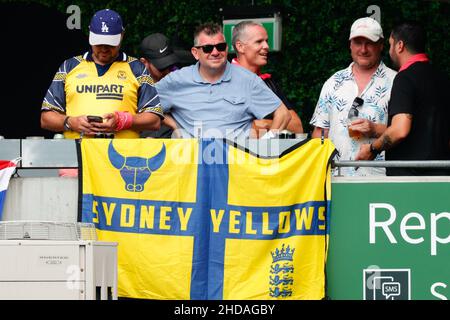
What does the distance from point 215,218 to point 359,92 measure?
6.02ft

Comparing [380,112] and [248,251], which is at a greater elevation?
[380,112]

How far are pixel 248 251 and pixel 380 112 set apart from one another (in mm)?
1785

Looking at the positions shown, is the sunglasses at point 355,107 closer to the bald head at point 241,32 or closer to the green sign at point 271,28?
the bald head at point 241,32

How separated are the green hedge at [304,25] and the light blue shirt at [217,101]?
3.40 m

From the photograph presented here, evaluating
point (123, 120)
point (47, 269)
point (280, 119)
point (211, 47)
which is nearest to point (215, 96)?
point (211, 47)

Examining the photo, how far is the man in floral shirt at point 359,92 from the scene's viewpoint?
36.8 feet

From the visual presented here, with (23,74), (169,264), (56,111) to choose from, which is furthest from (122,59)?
(23,74)

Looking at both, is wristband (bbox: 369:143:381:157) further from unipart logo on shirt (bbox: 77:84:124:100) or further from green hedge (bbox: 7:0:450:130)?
green hedge (bbox: 7:0:450:130)

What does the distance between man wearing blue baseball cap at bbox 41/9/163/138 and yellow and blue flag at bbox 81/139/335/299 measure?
2.06 feet

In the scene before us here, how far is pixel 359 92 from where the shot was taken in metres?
11.3

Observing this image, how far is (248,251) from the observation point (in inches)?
401

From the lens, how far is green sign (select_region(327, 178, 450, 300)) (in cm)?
1016

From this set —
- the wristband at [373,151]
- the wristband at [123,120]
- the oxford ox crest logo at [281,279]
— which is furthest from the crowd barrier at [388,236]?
the wristband at [123,120]
